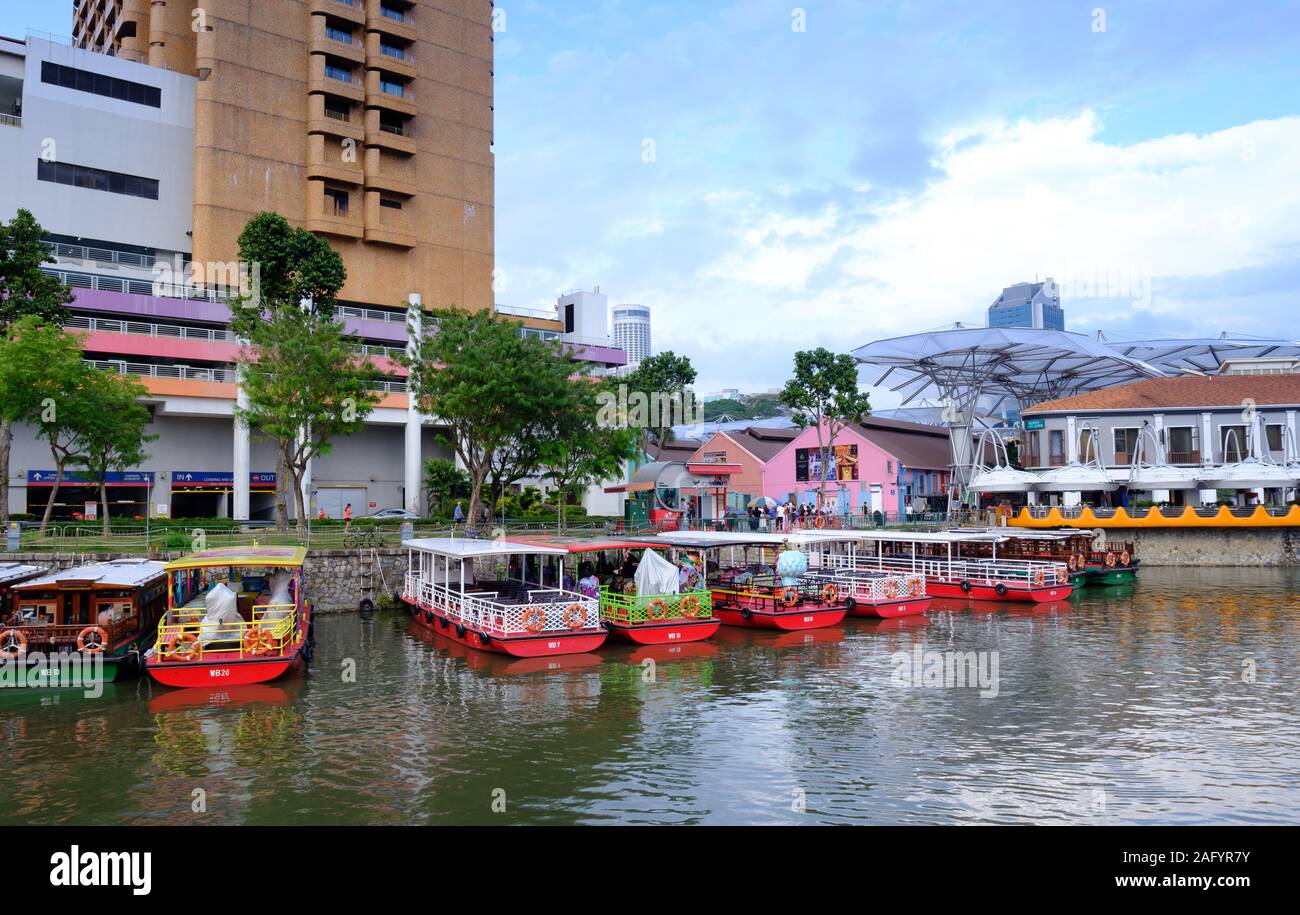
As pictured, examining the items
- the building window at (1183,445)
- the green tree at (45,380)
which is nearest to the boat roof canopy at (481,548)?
the green tree at (45,380)

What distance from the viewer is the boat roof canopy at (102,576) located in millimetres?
23688

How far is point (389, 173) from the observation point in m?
71.4

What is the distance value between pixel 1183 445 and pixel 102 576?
67186 millimetres

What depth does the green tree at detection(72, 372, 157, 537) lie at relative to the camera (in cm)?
4084

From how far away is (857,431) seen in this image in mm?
74562

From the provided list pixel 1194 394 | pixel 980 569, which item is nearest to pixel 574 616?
pixel 980 569

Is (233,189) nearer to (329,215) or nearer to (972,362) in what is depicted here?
(329,215)

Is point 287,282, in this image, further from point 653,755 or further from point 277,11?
point 653,755

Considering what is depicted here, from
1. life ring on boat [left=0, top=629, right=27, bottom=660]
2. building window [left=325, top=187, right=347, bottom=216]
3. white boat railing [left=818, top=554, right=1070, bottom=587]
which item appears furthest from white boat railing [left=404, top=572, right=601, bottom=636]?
building window [left=325, top=187, right=347, bottom=216]
